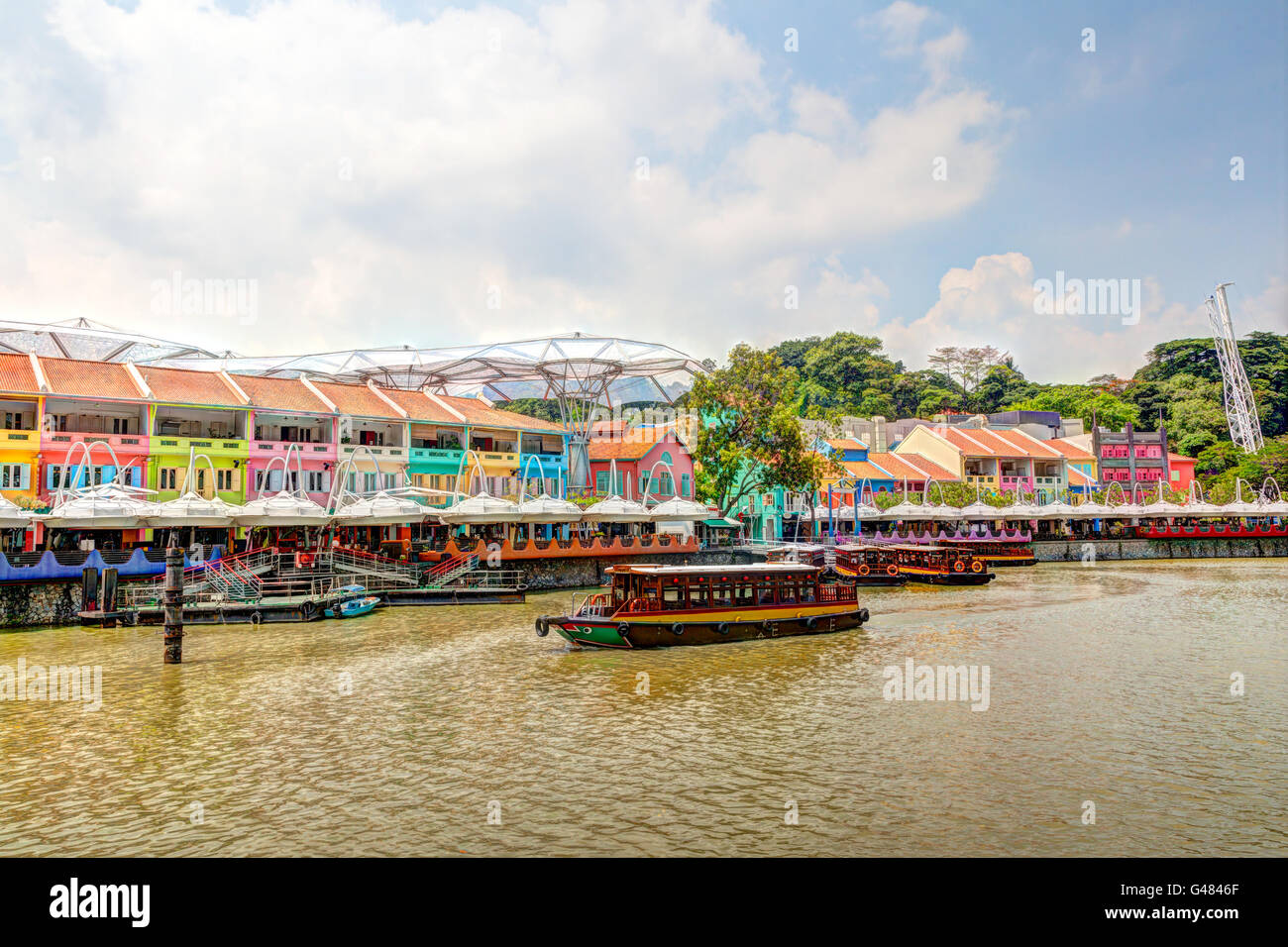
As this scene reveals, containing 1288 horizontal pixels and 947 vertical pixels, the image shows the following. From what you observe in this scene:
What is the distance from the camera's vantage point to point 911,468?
7500cm

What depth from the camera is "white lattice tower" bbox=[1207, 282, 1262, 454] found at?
85.6 meters

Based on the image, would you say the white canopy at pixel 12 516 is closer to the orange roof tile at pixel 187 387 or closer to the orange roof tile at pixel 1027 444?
the orange roof tile at pixel 187 387

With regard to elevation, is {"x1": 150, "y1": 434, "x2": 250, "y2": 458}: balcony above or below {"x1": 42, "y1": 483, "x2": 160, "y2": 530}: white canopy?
above

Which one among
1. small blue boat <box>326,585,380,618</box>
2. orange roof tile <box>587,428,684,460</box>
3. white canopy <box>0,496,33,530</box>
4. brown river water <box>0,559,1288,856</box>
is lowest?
brown river water <box>0,559,1288,856</box>

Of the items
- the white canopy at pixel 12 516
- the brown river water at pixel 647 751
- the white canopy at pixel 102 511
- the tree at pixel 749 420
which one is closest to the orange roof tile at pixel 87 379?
the white canopy at pixel 102 511

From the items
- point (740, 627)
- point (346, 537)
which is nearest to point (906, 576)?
point (740, 627)

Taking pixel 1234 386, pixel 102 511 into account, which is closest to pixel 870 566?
pixel 102 511

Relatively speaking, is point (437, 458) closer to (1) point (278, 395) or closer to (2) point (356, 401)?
(2) point (356, 401)

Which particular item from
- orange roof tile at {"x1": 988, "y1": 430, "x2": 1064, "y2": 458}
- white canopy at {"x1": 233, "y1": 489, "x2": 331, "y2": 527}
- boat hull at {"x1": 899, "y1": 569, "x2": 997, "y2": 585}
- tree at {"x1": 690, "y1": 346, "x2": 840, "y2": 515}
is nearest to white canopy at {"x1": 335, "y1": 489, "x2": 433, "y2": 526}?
white canopy at {"x1": 233, "y1": 489, "x2": 331, "y2": 527}

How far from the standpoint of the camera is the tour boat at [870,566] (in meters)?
43.4

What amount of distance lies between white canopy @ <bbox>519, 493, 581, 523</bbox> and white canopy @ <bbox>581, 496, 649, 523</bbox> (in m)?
0.86

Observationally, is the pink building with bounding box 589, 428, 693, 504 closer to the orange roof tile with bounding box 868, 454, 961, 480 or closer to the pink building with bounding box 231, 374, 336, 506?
the orange roof tile with bounding box 868, 454, 961, 480

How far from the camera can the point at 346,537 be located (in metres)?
45.3
